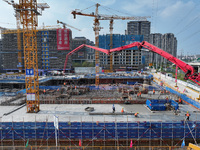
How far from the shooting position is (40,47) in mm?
78625

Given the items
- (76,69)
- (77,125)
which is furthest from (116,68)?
(77,125)

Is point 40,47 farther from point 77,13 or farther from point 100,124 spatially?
point 100,124

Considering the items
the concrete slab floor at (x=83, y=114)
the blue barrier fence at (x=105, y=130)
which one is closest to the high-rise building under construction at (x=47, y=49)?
the concrete slab floor at (x=83, y=114)

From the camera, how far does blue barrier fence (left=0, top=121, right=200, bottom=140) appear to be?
14719 millimetres

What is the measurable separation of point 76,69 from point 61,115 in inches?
2487

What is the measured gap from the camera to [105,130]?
581 inches

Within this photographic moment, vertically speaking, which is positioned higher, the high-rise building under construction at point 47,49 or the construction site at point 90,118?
the high-rise building under construction at point 47,49

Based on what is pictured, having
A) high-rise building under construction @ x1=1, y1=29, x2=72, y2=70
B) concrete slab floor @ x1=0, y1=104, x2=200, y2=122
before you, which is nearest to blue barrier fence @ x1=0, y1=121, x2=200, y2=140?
concrete slab floor @ x1=0, y1=104, x2=200, y2=122

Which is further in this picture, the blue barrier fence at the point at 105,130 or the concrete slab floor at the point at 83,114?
the concrete slab floor at the point at 83,114

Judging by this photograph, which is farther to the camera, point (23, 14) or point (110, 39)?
point (110, 39)

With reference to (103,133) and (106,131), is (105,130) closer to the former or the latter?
(106,131)

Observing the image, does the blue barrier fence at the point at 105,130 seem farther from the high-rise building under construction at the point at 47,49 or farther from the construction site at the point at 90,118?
the high-rise building under construction at the point at 47,49

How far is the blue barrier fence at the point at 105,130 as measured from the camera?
14.7m

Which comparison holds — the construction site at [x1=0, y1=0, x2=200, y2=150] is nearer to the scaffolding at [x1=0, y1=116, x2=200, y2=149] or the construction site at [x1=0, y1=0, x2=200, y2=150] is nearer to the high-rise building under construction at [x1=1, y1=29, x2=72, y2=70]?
the scaffolding at [x1=0, y1=116, x2=200, y2=149]
